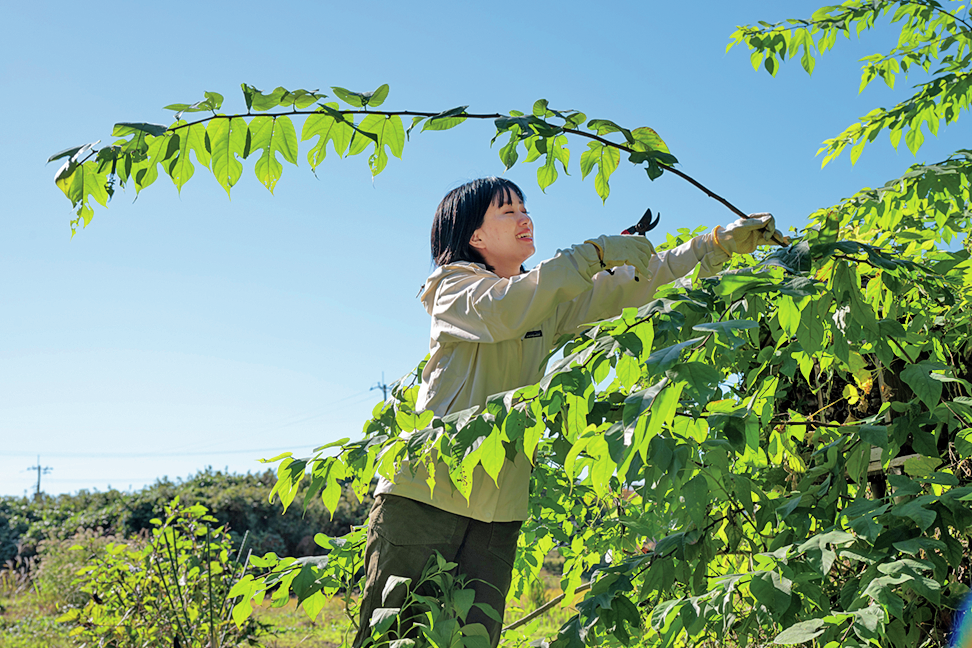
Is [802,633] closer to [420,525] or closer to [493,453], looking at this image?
[493,453]

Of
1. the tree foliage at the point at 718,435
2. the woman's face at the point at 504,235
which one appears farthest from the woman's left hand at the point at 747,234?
the woman's face at the point at 504,235

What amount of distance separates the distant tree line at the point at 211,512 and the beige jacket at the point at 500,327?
956cm

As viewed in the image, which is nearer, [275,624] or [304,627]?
[275,624]

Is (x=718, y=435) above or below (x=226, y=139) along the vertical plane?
below

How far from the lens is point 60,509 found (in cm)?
1244

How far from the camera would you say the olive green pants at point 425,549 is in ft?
6.18

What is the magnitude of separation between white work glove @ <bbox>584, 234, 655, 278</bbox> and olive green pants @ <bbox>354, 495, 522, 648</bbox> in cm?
77

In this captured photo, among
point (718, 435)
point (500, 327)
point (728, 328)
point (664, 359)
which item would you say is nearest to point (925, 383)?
point (718, 435)

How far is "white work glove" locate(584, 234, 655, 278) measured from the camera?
1.65m

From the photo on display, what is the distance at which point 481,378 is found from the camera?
75.4 inches

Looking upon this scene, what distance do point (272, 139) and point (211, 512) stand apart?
36.1 feet

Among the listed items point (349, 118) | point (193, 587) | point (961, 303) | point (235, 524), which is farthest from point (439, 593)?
point (235, 524)

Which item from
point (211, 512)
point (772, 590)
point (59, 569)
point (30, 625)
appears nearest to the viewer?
point (772, 590)

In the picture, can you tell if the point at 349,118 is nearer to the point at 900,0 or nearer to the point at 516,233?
the point at 516,233
